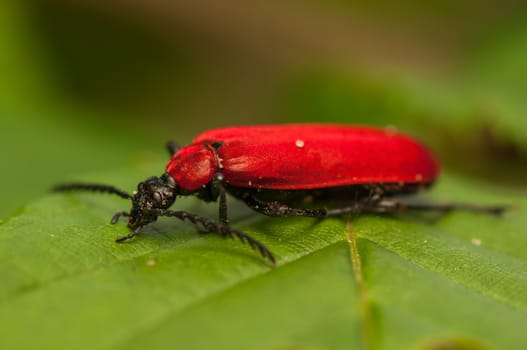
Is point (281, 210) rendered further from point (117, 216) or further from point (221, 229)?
point (117, 216)

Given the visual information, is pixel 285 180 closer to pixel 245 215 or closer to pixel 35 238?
pixel 245 215

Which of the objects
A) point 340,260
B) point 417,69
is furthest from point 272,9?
point 340,260

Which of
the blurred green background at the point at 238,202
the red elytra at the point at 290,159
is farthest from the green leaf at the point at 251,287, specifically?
the red elytra at the point at 290,159

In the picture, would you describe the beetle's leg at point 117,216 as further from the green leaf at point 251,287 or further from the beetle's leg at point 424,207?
the beetle's leg at point 424,207

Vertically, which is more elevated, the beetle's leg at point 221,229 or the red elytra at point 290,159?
the red elytra at point 290,159

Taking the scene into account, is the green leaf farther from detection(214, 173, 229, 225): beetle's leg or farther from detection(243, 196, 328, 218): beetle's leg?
detection(214, 173, 229, 225): beetle's leg

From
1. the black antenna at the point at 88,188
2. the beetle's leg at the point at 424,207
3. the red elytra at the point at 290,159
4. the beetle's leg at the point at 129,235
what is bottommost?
the beetle's leg at the point at 424,207

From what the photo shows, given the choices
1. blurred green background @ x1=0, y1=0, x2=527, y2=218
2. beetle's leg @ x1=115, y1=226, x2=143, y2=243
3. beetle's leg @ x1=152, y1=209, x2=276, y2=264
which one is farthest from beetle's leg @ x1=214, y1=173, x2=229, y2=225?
blurred green background @ x1=0, y1=0, x2=527, y2=218

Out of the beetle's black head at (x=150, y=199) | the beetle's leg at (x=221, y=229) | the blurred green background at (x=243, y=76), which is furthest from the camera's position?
the blurred green background at (x=243, y=76)
